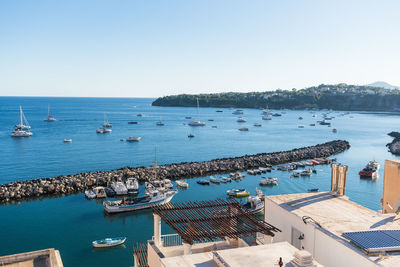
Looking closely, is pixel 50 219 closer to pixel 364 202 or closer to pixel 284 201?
pixel 284 201

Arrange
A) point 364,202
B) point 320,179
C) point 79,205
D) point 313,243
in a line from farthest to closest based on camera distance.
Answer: point 320,179
point 364,202
point 79,205
point 313,243

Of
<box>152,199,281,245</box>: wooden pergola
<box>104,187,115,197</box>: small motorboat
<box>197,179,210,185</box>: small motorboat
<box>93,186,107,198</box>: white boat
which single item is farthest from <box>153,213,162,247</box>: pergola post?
<box>197,179,210,185</box>: small motorboat

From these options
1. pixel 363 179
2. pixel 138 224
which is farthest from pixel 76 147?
pixel 363 179

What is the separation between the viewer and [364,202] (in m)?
28.1

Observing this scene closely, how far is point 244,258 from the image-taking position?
22.0 ft

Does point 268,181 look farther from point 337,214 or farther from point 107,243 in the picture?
point 337,214

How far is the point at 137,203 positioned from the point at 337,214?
678 inches

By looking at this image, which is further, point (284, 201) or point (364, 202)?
point (364, 202)

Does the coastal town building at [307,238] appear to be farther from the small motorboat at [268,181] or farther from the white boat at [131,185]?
the small motorboat at [268,181]

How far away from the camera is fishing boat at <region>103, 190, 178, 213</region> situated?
77.7 feet

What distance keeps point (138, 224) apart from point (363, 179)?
25.1 m

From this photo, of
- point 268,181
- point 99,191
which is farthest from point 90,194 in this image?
point 268,181

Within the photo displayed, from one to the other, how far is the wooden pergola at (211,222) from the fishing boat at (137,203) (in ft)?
48.2

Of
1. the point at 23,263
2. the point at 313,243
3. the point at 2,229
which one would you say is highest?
the point at 313,243
